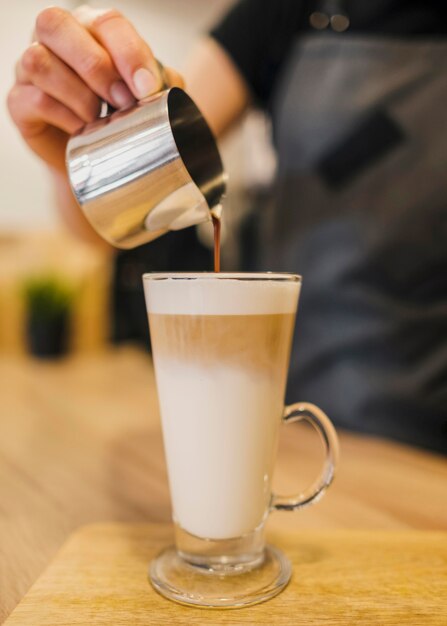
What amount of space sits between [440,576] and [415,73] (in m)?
0.75

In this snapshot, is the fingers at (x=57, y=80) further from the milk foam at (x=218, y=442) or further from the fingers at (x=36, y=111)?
the milk foam at (x=218, y=442)

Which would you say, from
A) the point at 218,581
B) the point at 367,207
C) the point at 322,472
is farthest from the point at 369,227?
the point at 218,581

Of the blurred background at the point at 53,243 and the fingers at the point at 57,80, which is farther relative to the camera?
the blurred background at the point at 53,243

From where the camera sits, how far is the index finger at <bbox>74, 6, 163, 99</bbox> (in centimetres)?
50

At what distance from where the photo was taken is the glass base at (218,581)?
17.8 inches

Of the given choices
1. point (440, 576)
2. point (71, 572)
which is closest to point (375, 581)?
point (440, 576)

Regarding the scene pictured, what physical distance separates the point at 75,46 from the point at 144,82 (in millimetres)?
68

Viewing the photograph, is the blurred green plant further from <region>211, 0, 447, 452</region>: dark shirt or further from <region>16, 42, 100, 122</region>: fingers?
<region>16, 42, 100, 122</region>: fingers

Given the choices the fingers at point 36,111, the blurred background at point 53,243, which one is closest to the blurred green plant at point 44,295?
the blurred background at point 53,243

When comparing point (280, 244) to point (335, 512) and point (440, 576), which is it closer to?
point (335, 512)

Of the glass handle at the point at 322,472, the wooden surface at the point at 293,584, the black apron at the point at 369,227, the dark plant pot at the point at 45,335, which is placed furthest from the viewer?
the dark plant pot at the point at 45,335

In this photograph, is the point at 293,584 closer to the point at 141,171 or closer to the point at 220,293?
the point at 220,293

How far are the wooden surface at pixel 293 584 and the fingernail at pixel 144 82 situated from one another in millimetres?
406

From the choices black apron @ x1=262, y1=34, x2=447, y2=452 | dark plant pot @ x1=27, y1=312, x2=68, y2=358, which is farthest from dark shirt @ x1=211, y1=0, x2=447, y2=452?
dark plant pot @ x1=27, y1=312, x2=68, y2=358
